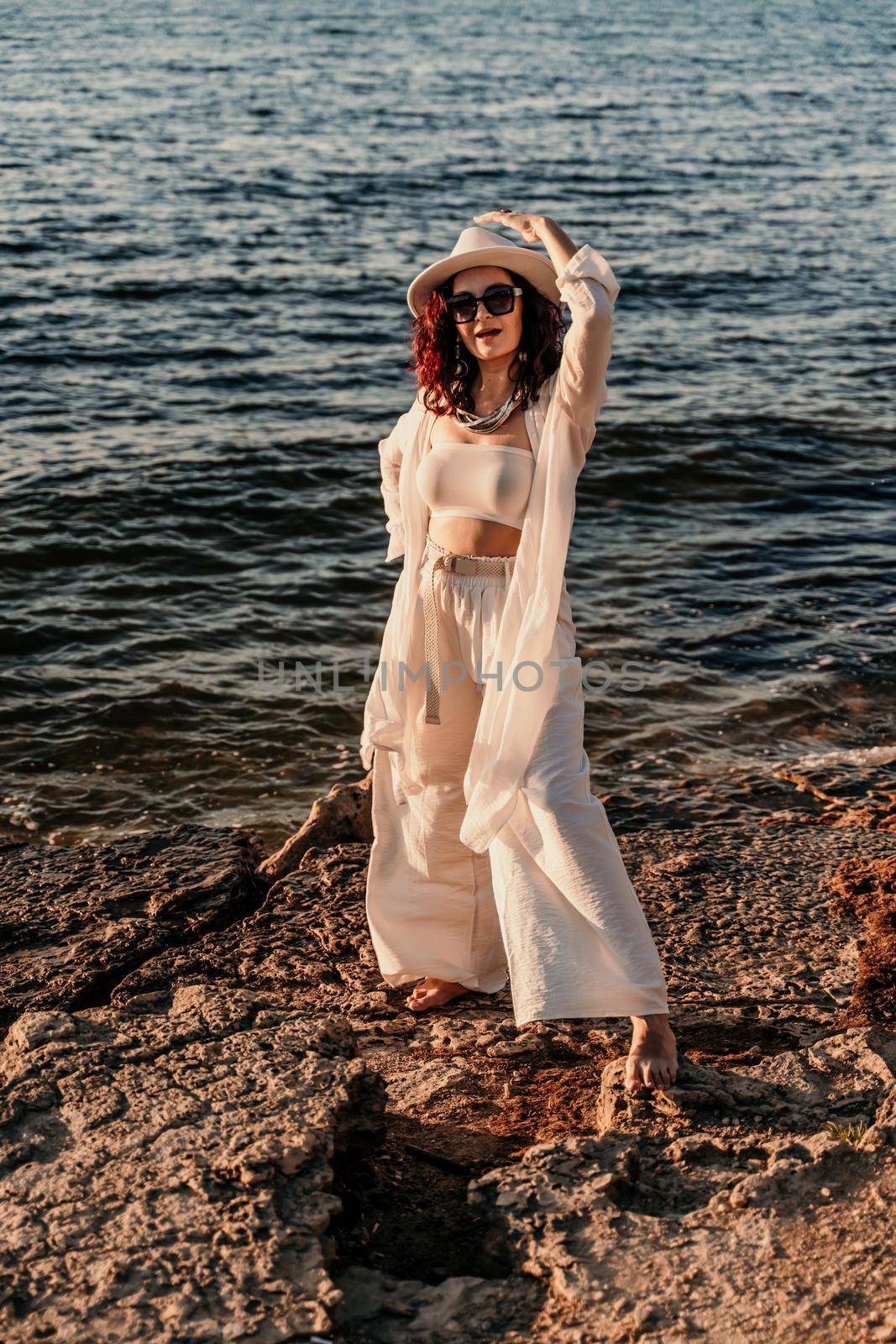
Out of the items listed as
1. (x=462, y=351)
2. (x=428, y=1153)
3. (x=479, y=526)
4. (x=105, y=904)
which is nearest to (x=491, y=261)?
(x=462, y=351)

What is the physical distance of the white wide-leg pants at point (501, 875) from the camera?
3373 millimetres

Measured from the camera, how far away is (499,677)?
3.55 metres

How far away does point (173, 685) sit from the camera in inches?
283

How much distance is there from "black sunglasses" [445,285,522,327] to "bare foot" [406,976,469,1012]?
2037mm

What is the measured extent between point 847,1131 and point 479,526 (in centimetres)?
183

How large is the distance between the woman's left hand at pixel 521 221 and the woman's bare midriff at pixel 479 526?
472 millimetres

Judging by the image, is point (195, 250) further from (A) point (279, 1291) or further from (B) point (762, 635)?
(A) point (279, 1291)

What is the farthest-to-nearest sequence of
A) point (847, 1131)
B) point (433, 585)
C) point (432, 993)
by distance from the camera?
point (432, 993), point (433, 585), point (847, 1131)

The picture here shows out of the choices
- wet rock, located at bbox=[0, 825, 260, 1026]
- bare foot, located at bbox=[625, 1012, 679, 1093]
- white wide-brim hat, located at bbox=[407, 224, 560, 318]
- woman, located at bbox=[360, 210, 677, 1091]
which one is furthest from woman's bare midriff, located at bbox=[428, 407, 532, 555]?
wet rock, located at bbox=[0, 825, 260, 1026]

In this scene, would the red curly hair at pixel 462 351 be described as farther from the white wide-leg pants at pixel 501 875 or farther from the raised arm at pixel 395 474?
the white wide-leg pants at pixel 501 875

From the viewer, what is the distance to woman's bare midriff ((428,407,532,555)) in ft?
11.8

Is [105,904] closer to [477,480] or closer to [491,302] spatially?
[477,480]

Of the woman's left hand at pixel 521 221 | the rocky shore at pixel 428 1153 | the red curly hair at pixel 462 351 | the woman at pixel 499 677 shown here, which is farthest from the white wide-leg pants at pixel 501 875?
the woman's left hand at pixel 521 221

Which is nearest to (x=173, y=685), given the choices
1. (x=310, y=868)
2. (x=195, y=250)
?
(x=310, y=868)
